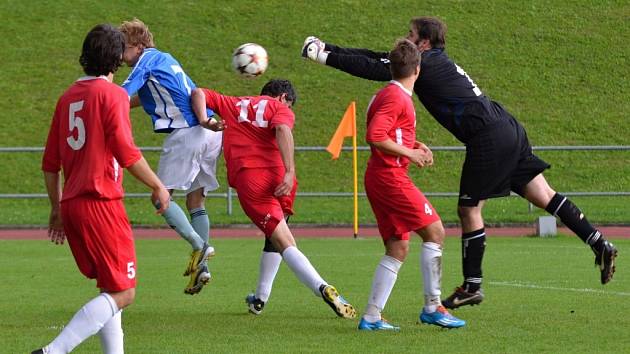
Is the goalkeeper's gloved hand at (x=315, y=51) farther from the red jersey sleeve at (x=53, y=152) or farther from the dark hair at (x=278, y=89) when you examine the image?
the red jersey sleeve at (x=53, y=152)

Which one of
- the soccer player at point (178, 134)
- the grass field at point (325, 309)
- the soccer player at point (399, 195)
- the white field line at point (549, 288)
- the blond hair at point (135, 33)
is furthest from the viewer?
the white field line at point (549, 288)

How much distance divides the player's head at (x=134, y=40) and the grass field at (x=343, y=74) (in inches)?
496

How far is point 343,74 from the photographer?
31.7m

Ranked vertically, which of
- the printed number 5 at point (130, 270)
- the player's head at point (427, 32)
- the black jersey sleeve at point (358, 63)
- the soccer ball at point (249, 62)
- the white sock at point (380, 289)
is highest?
the player's head at point (427, 32)

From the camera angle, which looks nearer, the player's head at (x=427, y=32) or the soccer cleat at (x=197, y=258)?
the player's head at (x=427, y=32)

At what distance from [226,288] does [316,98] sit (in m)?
18.8

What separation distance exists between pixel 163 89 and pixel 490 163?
295 cm

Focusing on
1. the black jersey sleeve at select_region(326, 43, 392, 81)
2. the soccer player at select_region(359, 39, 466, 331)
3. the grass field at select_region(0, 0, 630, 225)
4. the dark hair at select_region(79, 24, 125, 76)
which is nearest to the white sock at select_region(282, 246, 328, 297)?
the soccer player at select_region(359, 39, 466, 331)

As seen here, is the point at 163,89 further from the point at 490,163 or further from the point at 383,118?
the point at 490,163

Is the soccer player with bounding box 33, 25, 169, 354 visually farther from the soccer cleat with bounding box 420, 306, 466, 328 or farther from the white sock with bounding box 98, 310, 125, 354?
the soccer cleat with bounding box 420, 306, 466, 328

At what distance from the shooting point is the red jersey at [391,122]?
7.94m

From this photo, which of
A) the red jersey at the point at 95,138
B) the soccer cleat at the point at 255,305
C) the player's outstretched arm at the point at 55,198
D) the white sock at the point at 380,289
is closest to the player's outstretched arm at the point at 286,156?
the soccer cleat at the point at 255,305

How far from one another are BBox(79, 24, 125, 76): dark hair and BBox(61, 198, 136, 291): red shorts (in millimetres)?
681

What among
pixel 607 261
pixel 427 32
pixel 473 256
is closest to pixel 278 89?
pixel 427 32
